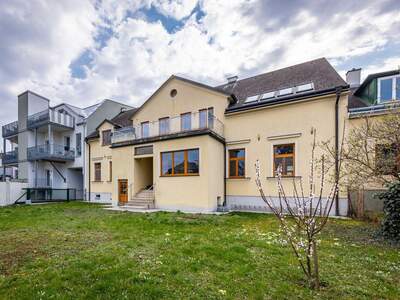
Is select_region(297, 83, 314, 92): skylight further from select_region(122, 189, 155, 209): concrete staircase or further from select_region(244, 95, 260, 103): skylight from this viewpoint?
select_region(122, 189, 155, 209): concrete staircase

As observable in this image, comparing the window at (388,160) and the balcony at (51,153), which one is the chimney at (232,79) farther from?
the balcony at (51,153)

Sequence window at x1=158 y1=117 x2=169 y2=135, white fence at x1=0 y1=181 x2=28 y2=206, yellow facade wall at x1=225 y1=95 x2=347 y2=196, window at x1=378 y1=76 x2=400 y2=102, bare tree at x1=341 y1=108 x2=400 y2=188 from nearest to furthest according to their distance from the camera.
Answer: bare tree at x1=341 y1=108 x2=400 y2=188 → window at x1=378 y1=76 x2=400 y2=102 → yellow facade wall at x1=225 y1=95 x2=347 y2=196 → window at x1=158 y1=117 x2=169 y2=135 → white fence at x1=0 y1=181 x2=28 y2=206

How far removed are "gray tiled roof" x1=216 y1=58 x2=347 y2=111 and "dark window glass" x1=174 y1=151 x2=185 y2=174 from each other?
4412 mm

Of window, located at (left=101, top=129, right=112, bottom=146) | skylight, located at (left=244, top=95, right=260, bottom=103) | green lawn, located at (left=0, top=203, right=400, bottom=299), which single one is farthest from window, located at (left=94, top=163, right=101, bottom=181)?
skylight, located at (left=244, top=95, right=260, bottom=103)

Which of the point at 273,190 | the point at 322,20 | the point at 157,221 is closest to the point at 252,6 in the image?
the point at 322,20

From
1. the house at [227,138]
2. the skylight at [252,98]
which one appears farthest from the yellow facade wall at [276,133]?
the skylight at [252,98]

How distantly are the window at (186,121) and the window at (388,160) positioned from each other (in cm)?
987

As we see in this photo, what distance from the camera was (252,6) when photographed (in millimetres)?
9609

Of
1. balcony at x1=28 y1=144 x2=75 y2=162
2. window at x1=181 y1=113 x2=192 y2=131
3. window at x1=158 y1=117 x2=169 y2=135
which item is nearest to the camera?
window at x1=181 y1=113 x2=192 y2=131

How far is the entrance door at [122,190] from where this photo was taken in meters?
15.8

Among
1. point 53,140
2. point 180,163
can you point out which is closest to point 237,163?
point 180,163

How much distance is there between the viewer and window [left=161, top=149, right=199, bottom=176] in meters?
12.9

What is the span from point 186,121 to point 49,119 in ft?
50.0

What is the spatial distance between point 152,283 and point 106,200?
18.3 metres
